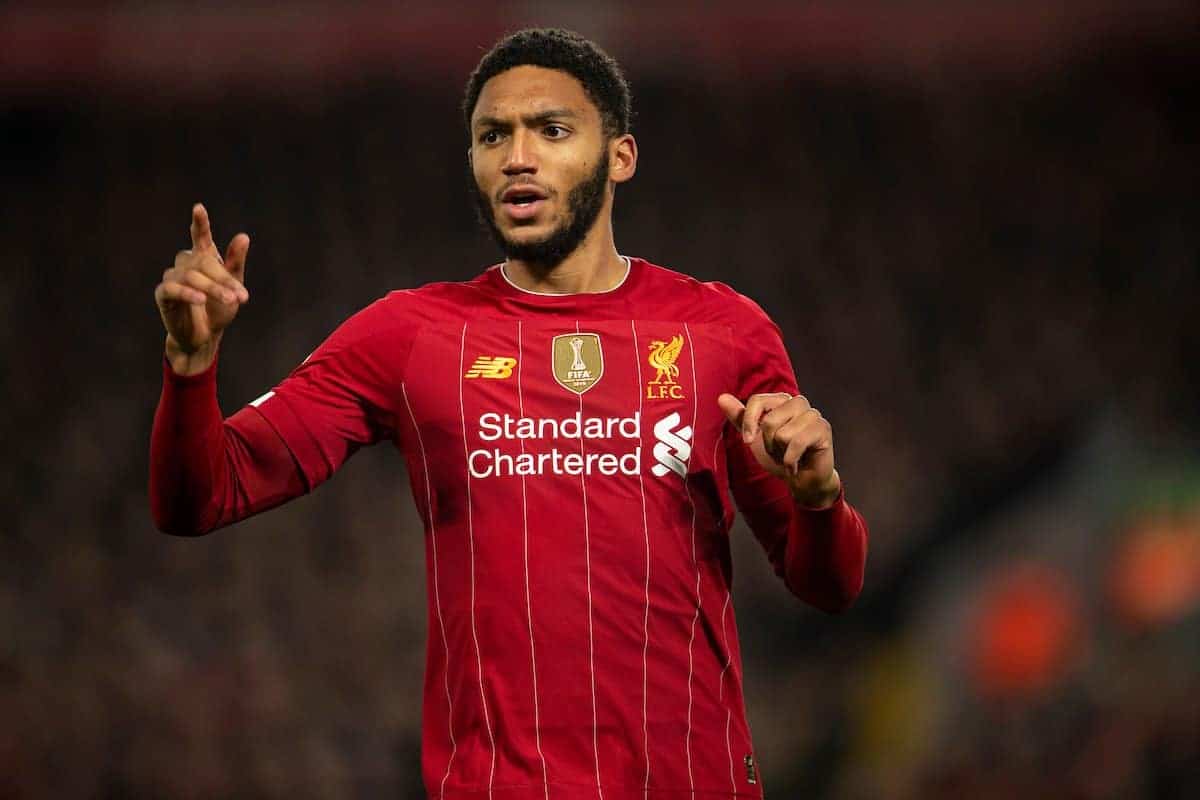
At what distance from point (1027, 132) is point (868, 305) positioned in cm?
85

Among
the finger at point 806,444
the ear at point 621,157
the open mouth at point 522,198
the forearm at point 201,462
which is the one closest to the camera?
the finger at point 806,444

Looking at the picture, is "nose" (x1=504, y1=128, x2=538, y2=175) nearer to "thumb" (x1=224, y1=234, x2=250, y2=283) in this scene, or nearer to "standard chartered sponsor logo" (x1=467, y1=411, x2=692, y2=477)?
"standard chartered sponsor logo" (x1=467, y1=411, x2=692, y2=477)

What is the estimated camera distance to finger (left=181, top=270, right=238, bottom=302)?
192 centimetres

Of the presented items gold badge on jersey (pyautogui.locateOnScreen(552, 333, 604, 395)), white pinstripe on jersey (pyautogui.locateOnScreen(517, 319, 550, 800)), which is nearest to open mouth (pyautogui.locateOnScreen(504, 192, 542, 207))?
gold badge on jersey (pyautogui.locateOnScreen(552, 333, 604, 395))

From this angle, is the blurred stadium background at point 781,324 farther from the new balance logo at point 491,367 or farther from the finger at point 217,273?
the finger at point 217,273

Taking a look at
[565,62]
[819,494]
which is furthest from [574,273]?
[819,494]

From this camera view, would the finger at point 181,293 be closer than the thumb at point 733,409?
Yes

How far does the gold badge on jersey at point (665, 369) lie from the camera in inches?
88.8

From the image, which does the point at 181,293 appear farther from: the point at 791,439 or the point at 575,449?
the point at 791,439

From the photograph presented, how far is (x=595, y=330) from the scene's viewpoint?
2311 mm

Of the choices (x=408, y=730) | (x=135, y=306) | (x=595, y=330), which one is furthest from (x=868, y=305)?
(x=595, y=330)

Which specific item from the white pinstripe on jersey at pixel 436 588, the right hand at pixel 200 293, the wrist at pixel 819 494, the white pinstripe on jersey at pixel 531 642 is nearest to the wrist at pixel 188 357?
the right hand at pixel 200 293

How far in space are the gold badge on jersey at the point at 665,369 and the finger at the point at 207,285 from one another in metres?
0.64

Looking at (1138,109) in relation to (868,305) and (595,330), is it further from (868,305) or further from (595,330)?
(595,330)
